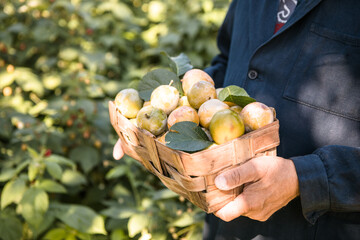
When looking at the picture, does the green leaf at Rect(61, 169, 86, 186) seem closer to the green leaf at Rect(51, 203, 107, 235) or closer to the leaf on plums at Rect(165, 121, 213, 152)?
the green leaf at Rect(51, 203, 107, 235)

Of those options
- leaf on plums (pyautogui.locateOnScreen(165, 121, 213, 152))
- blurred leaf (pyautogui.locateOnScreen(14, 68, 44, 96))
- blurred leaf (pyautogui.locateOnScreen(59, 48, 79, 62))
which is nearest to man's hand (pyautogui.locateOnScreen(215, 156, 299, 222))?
leaf on plums (pyautogui.locateOnScreen(165, 121, 213, 152))

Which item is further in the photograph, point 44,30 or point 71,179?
point 44,30

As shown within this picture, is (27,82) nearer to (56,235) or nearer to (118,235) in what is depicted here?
(56,235)

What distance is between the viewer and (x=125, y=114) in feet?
3.97

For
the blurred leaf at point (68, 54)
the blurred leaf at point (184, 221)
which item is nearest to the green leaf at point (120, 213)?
the blurred leaf at point (184, 221)

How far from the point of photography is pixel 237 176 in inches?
35.9

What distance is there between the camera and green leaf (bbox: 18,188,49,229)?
1.64 m

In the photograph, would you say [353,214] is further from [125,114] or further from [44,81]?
[44,81]

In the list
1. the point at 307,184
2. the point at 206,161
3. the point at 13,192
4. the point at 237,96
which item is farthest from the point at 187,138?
the point at 13,192

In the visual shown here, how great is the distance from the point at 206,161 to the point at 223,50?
3.30 feet

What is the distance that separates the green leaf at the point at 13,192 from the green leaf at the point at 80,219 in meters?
0.21

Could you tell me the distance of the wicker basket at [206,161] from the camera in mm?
890

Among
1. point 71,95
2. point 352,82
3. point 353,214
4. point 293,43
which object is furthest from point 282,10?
point 71,95

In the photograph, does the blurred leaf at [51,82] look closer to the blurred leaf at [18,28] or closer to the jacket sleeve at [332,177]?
the blurred leaf at [18,28]
